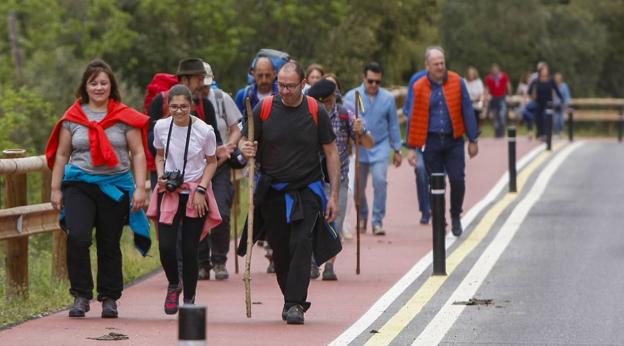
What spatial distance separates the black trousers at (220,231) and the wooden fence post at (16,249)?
162 cm

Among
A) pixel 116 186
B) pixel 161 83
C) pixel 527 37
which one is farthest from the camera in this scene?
pixel 527 37

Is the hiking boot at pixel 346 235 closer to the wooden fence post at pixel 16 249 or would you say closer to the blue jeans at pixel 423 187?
the blue jeans at pixel 423 187

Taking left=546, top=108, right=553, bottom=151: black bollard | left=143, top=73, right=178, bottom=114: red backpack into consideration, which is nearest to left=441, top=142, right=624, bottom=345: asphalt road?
left=143, top=73, right=178, bottom=114: red backpack

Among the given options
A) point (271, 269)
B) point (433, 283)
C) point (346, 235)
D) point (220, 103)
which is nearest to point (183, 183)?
point (220, 103)

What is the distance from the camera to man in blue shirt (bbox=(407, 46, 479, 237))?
16719mm

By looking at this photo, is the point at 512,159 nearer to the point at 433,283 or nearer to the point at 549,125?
the point at 433,283

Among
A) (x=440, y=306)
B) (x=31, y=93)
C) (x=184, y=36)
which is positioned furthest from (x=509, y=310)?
(x=184, y=36)

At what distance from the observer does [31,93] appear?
33.0 meters

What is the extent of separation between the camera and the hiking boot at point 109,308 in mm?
11086

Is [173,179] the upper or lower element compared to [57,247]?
upper

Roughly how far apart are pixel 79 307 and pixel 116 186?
0.90 m

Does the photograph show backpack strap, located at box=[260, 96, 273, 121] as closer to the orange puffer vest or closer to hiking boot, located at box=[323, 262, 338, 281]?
hiking boot, located at box=[323, 262, 338, 281]

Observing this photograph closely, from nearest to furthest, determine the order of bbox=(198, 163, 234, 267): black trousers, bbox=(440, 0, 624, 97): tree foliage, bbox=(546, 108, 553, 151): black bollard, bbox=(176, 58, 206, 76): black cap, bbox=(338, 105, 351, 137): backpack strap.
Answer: bbox=(176, 58, 206, 76): black cap < bbox=(198, 163, 234, 267): black trousers < bbox=(338, 105, 351, 137): backpack strap < bbox=(546, 108, 553, 151): black bollard < bbox=(440, 0, 624, 97): tree foliage

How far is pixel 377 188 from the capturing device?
1742cm
